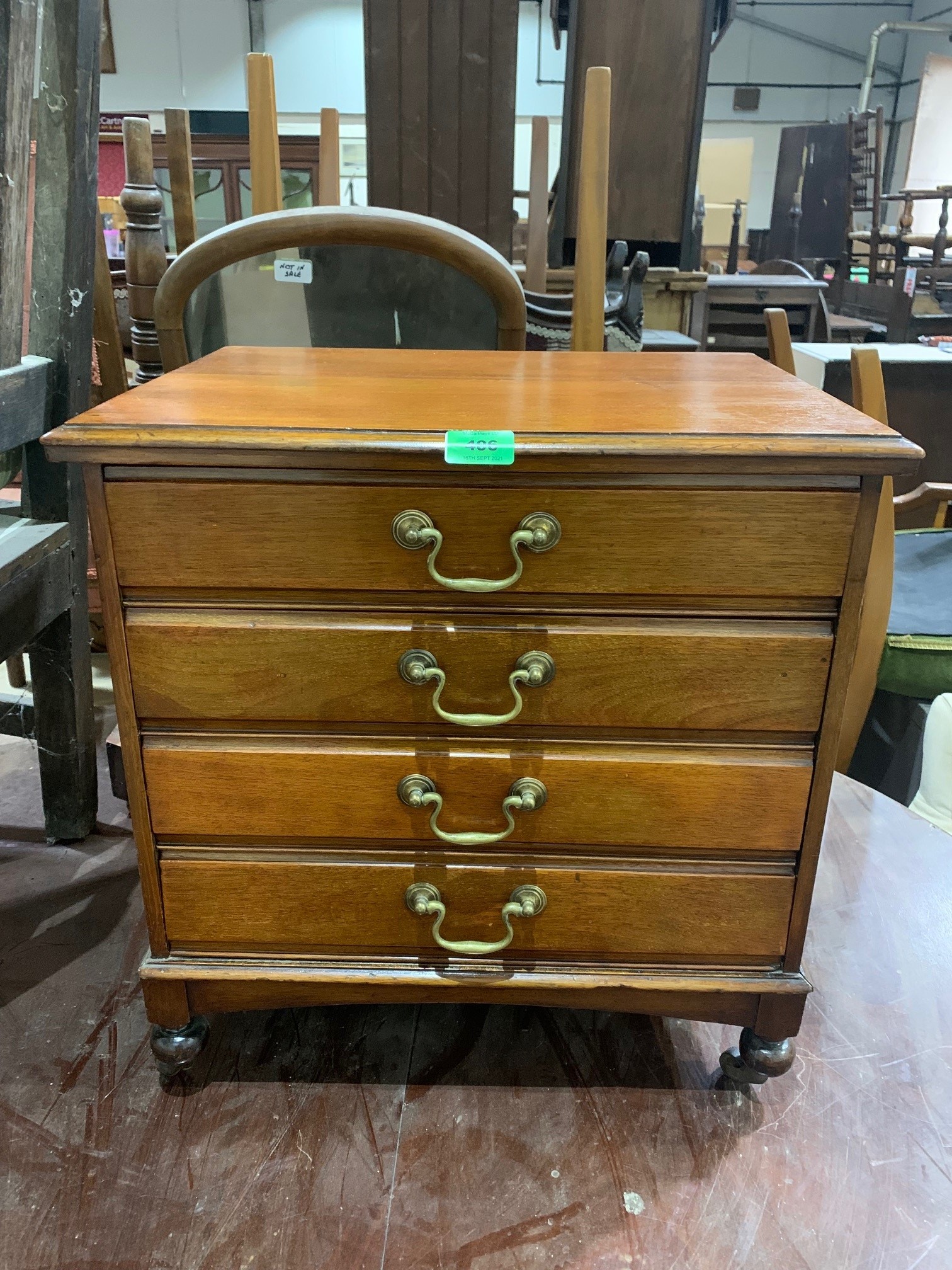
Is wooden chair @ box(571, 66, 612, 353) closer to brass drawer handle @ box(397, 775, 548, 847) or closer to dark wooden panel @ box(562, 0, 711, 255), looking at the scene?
brass drawer handle @ box(397, 775, 548, 847)

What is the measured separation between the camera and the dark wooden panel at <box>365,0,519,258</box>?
6.68ft

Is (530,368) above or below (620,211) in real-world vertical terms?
below

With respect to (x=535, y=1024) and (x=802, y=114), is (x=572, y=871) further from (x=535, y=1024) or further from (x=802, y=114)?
(x=802, y=114)

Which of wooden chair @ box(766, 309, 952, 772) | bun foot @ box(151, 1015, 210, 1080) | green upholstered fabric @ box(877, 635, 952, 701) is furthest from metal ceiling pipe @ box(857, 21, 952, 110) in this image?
bun foot @ box(151, 1015, 210, 1080)

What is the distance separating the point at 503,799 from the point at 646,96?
2.56 m

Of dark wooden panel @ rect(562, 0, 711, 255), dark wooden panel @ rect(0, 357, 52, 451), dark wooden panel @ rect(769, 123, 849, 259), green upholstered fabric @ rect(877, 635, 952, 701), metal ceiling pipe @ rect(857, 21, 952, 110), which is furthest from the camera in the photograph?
metal ceiling pipe @ rect(857, 21, 952, 110)

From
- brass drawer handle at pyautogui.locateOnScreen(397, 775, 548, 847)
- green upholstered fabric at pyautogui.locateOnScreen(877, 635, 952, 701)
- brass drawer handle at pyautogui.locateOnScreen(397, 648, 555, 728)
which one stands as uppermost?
brass drawer handle at pyautogui.locateOnScreen(397, 648, 555, 728)

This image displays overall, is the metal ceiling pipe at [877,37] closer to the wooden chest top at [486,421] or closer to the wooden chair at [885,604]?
the wooden chair at [885,604]

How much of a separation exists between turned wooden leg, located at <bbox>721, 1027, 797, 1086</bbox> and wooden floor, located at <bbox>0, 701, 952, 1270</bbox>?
0.04m

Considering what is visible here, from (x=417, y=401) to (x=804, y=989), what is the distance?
0.66 meters

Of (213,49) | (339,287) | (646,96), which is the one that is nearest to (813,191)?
(213,49)

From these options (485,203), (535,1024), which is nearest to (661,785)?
(535,1024)

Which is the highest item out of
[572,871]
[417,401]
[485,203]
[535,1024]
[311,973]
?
[485,203]

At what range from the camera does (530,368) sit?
3.19 ft
